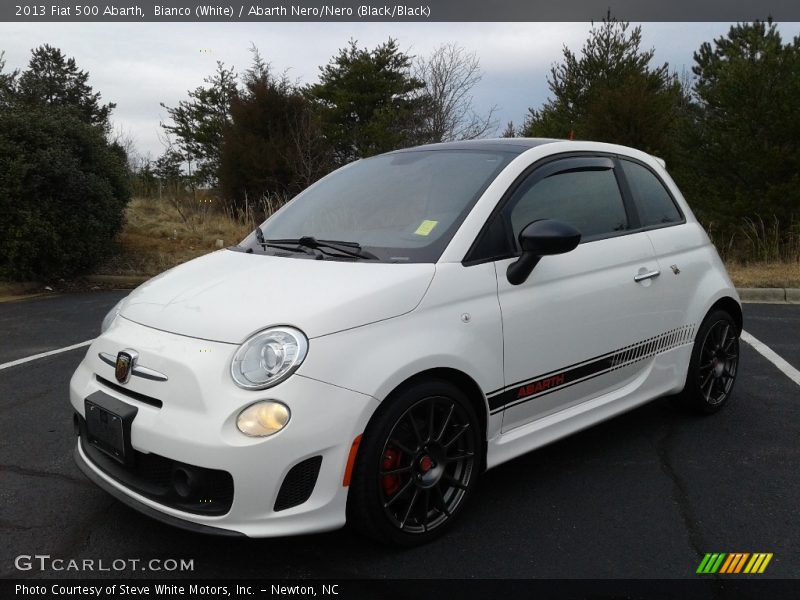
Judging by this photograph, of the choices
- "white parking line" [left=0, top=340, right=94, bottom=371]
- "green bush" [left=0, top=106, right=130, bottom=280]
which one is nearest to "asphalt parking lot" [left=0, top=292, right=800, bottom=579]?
"white parking line" [left=0, top=340, right=94, bottom=371]

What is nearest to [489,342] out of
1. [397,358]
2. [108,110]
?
[397,358]

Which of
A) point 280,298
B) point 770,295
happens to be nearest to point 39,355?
point 280,298

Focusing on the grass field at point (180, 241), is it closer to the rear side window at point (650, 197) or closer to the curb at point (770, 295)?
the curb at point (770, 295)

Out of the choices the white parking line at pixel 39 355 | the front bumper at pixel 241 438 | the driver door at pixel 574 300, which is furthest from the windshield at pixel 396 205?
the white parking line at pixel 39 355

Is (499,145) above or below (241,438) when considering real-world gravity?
above

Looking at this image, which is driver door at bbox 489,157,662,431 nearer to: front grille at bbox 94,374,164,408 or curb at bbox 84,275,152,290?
front grille at bbox 94,374,164,408

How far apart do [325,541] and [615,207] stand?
2356 mm

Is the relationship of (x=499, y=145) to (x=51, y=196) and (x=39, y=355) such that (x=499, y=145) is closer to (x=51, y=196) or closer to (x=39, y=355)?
(x=39, y=355)

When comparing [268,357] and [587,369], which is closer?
[268,357]

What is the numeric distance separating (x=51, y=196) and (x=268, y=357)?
9454 mm

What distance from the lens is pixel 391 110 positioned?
2403 centimetres

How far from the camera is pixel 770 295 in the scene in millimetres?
9336

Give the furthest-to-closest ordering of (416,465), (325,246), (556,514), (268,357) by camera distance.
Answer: (325,246) → (556,514) → (416,465) → (268,357)

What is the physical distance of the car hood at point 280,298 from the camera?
8.27 ft
